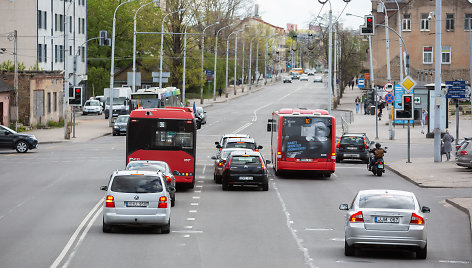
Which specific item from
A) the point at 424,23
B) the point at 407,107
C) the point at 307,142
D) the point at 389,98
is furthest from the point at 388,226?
the point at 424,23

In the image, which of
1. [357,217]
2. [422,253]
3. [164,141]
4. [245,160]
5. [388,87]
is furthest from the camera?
[388,87]

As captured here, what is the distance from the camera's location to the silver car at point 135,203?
66.1ft

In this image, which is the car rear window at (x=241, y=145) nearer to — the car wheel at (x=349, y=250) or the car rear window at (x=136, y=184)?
the car rear window at (x=136, y=184)

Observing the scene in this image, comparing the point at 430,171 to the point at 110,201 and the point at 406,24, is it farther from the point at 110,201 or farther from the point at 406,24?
the point at 406,24

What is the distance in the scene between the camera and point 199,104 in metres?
111

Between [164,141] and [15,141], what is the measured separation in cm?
2092

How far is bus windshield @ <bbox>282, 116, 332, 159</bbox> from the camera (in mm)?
35125

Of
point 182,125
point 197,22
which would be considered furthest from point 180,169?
point 197,22

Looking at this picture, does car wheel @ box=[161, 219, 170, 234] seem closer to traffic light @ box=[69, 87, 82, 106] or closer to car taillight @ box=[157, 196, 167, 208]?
car taillight @ box=[157, 196, 167, 208]

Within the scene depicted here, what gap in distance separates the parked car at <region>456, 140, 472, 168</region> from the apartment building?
59648 mm

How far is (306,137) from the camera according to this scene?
35.2m

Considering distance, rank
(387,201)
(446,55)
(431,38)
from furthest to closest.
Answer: (431,38), (446,55), (387,201)

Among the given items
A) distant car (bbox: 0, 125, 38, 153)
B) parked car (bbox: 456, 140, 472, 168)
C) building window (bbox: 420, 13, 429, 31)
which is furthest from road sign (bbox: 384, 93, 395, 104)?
building window (bbox: 420, 13, 429, 31)

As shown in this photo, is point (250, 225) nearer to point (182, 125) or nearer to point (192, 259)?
point (192, 259)
